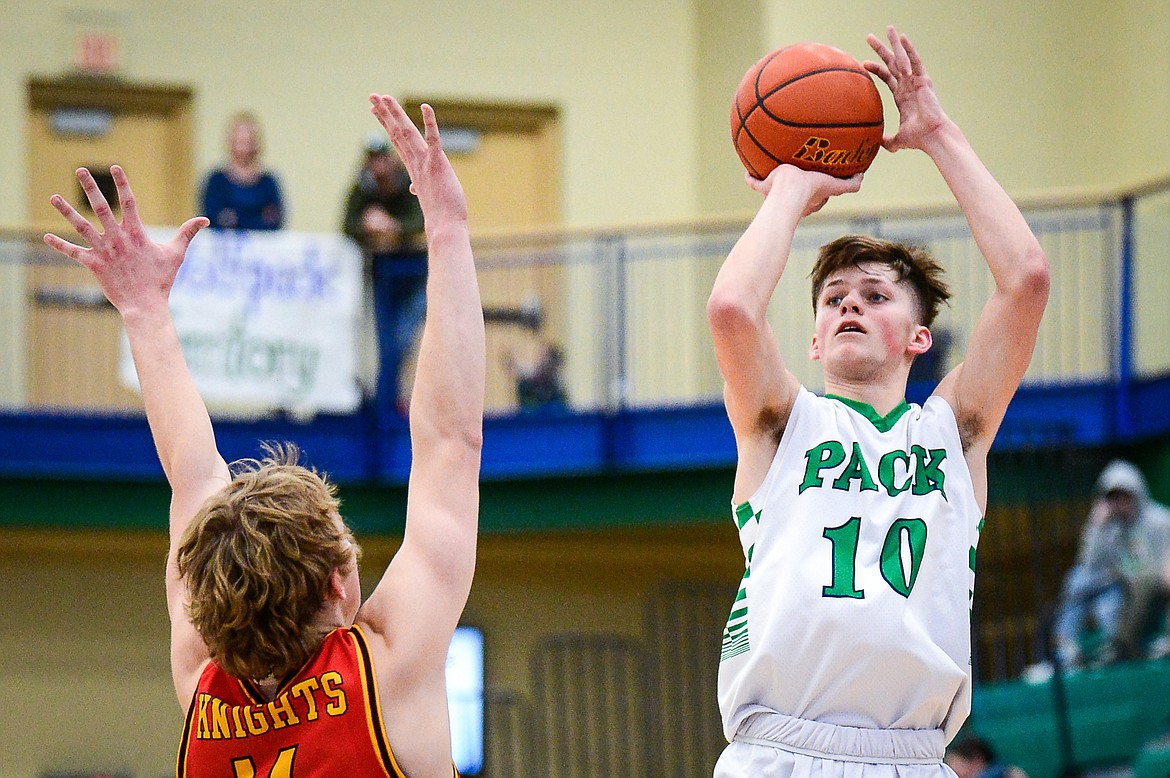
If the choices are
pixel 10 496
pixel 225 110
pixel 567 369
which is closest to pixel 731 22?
pixel 567 369

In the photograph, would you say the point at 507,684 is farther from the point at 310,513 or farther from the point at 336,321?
the point at 310,513

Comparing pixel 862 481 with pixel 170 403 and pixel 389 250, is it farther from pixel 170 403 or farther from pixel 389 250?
pixel 389 250

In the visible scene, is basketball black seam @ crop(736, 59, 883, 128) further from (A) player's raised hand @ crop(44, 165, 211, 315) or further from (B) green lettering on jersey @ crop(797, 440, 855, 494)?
(A) player's raised hand @ crop(44, 165, 211, 315)

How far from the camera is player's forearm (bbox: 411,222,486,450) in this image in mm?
2359

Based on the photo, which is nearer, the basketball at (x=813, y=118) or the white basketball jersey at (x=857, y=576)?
the white basketball jersey at (x=857, y=576)

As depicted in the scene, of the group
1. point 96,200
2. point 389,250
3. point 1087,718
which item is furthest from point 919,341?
point 389,250

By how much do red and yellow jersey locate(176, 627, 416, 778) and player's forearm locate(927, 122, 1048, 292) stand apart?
151cm

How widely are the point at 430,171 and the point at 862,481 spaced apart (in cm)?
104

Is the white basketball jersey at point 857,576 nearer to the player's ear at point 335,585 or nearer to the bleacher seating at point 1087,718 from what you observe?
the player's ear at point 335,585

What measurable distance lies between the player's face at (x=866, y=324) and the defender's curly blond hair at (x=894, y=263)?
0.05 feet

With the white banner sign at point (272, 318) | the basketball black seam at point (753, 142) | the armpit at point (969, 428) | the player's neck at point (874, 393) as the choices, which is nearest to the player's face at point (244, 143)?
the white banner sign at point (272, 318)

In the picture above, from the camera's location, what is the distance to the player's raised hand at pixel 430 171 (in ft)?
8.13

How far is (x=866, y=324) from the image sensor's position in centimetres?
300

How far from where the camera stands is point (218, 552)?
2244mm
